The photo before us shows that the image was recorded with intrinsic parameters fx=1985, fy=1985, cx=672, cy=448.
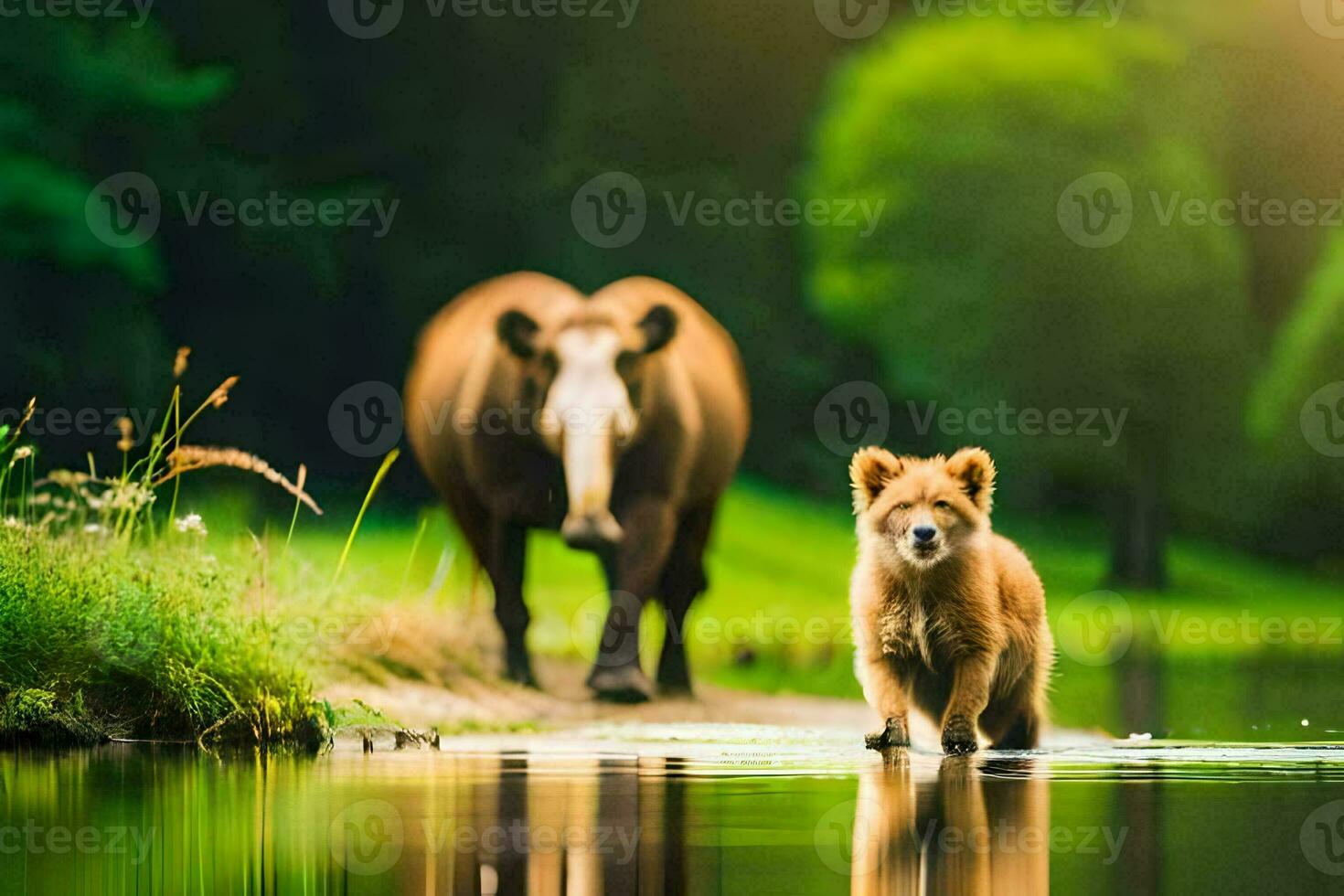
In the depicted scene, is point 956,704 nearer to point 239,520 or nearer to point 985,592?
point 985,592

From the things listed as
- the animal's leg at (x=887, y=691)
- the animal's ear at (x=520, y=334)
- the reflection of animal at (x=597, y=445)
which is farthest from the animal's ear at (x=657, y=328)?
the animal's leg at (x=887, y=691)

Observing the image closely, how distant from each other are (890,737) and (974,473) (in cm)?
86

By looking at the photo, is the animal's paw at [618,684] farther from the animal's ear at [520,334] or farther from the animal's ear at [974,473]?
the animal's ear at [974,473]

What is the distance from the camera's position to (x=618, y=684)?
798 centimetres

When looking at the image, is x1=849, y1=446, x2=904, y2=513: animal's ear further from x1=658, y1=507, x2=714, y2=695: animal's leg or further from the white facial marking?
x1=658, y1=507, x2=714, y2=695: animal's leg

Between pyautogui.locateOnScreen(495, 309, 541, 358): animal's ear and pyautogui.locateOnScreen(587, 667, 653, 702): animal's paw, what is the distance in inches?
52.6

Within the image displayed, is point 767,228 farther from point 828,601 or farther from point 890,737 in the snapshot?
point 890,737

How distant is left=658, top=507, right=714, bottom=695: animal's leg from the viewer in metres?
8.23

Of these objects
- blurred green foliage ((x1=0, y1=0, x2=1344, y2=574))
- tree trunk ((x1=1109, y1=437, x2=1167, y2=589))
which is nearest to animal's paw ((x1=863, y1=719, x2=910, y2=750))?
blurred green foliage ((x1=0, y1=0, x2=1344, y2=574))

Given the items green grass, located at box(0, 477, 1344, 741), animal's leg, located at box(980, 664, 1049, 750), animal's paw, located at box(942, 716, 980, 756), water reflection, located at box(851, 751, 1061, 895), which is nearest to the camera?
water reflection, located at box(851, 751, 1061, 895)

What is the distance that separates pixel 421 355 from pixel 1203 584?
14.1ft

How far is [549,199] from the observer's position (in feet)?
33.1

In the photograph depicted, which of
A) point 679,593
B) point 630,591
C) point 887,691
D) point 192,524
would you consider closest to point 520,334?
point 630,591

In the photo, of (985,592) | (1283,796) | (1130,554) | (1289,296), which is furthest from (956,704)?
(1289,296)
